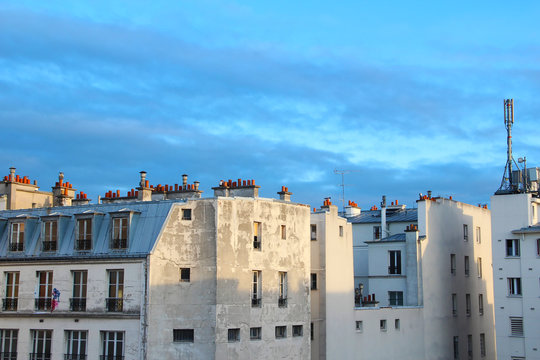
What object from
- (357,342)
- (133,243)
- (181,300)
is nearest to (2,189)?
(133,243)

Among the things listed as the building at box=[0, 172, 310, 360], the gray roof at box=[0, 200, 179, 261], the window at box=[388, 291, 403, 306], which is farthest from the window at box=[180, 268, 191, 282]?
the window at box=[388, 291, 403, 306]

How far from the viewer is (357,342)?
51719 millimetres

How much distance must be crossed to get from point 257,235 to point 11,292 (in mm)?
15665

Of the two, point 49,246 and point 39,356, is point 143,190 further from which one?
point 39,356

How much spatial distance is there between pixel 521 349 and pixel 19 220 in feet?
115

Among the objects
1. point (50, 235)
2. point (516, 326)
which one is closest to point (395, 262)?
point (516, 326)

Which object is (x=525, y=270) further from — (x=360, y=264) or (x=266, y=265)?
(x=266, y=265)

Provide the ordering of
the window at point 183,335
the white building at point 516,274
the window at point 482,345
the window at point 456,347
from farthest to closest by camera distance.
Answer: the window at point 482,345, the window at point 456,347, the white building at point 516,274, the window at point 183,335

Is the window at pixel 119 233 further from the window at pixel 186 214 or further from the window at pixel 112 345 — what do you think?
the window at pixel 112 345

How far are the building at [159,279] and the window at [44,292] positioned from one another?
0.06m

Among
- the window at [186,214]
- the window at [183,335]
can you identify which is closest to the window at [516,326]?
the window at [183,335]

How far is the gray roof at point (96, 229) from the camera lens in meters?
42.7

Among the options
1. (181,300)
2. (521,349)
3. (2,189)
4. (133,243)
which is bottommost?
(521,349)

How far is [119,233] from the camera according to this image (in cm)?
4341
